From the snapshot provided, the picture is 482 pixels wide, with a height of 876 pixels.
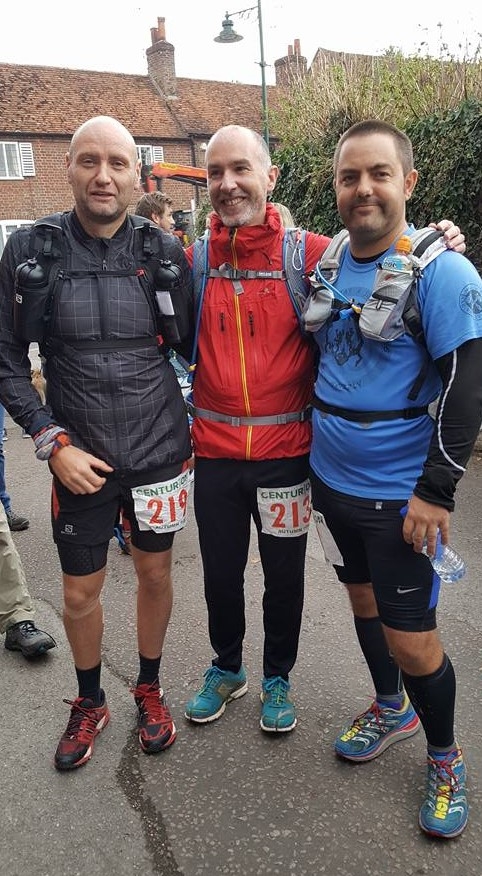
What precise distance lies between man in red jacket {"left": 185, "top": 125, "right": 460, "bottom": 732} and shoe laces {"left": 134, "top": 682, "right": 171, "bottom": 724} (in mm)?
141

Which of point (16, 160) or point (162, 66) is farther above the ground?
point (162, 66)

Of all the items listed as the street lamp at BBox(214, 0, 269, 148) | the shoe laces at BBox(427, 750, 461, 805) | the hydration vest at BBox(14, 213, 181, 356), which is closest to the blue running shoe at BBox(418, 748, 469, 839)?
the shoe laces at BBox(427, 750, 461, 805)

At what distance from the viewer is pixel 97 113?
986 inches

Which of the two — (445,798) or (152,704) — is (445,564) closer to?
(445,798)

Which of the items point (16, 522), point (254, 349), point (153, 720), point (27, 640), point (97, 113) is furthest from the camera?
point (97, 113)

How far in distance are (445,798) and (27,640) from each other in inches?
74.6

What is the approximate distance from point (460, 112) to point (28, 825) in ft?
20.8

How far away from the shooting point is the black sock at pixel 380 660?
7.75 ft

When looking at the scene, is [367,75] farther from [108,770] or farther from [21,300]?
[108,770]

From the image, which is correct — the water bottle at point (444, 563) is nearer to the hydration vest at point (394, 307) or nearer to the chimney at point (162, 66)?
the hydration vest at point (394, 307)

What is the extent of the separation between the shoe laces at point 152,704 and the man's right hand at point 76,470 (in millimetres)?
878

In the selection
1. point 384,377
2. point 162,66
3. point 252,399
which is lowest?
point 252,399

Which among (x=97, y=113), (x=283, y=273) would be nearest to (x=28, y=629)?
(x=283, y=273)

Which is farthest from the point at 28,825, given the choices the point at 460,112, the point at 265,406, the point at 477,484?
the point at 460,112
